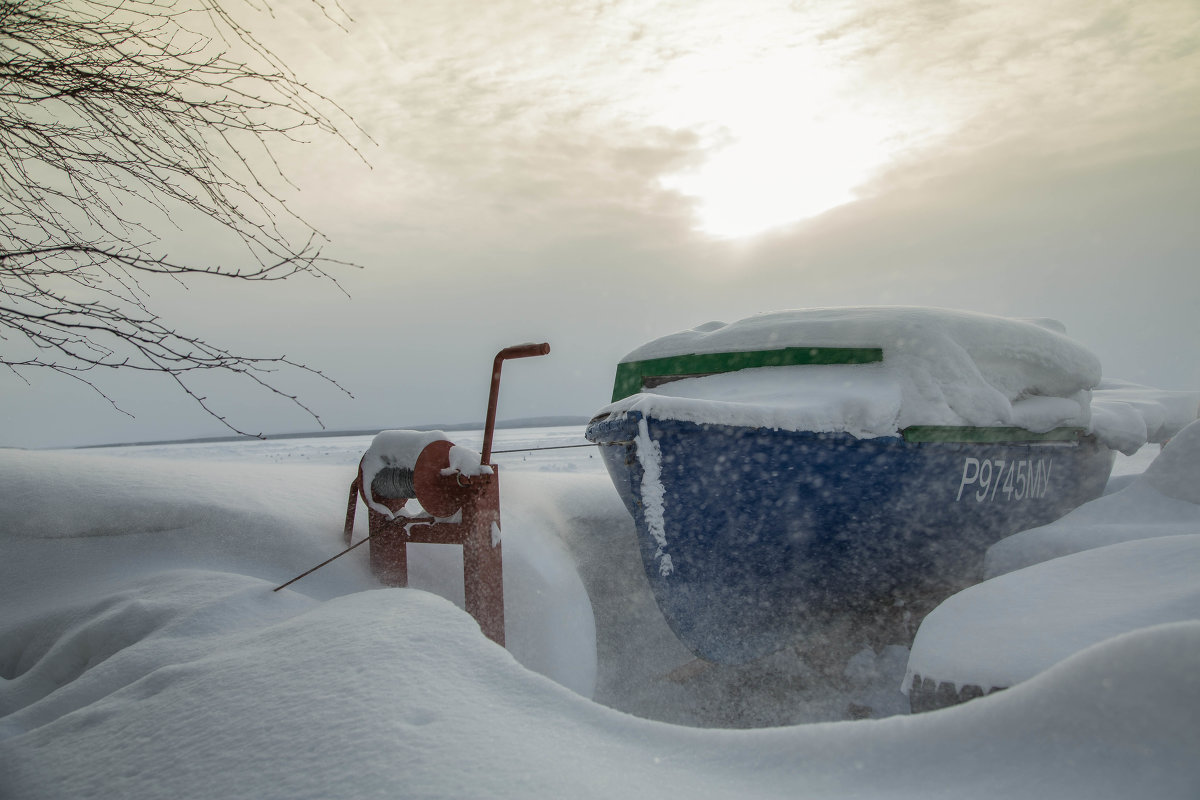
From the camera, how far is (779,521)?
3.62 meters

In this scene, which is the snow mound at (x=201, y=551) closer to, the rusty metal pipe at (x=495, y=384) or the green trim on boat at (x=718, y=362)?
the rusty metal pipe at (x=495, y=384)

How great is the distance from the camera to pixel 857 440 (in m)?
3.65

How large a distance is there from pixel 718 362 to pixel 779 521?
118 cm

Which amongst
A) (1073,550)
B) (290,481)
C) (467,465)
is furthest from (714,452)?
(290,481)

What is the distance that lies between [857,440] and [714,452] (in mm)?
785

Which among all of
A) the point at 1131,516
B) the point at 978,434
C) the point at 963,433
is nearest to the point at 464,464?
the point at 963,433

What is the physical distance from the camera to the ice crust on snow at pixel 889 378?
3.54 metres

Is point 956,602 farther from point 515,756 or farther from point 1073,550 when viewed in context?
point 515,756

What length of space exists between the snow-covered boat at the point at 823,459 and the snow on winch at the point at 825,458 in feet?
0.03

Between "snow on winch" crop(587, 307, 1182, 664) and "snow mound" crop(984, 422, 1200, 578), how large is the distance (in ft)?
1.16

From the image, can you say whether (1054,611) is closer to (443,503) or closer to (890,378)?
(890,378)

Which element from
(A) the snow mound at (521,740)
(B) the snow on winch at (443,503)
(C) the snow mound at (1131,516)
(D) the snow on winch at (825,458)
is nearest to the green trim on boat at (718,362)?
(D) the snow on winch at (825,458)

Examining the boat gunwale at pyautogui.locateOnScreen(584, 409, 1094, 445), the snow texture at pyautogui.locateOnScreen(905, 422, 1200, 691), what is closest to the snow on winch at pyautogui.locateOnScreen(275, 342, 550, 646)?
the boat gunwale at pyautogui.locateOnScreen(584, 409, 1094, 445)

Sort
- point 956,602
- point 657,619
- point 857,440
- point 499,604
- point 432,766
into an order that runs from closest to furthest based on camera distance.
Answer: point 432,766 < point 956,602 < point 499,604 < point 857,440 < point 657,619
